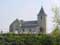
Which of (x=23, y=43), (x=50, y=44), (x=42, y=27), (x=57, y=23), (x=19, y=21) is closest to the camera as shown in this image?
(x=50, y=44)

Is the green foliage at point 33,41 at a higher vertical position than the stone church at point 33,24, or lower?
lower

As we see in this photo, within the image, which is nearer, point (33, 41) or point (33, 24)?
point (33, 41)

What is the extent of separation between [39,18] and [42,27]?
12.4 feet

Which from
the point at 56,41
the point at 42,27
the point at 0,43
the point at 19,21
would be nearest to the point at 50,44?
the point at 56,41

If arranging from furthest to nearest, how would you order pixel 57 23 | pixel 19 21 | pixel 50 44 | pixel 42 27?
pixel 19 21 < pixel 42 27 < pixel 57 23 < pixel 50 44

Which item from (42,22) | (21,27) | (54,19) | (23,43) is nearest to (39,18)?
(42,22)

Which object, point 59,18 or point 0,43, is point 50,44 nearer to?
point 0,43

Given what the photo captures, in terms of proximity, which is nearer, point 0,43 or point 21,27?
point 0,43

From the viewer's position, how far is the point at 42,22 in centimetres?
6619

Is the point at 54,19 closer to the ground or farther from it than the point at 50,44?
farther from it

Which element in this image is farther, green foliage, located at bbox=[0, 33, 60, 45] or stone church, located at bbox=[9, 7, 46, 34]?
stone church, located at bbox=[9, 7, 46, 34]

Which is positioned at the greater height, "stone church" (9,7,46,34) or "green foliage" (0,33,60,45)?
"stone church" (9,7,46,34)

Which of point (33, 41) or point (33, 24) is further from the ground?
point (33, 24)

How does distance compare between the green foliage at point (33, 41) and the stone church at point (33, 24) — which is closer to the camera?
the green foliage at point (33, 41)
